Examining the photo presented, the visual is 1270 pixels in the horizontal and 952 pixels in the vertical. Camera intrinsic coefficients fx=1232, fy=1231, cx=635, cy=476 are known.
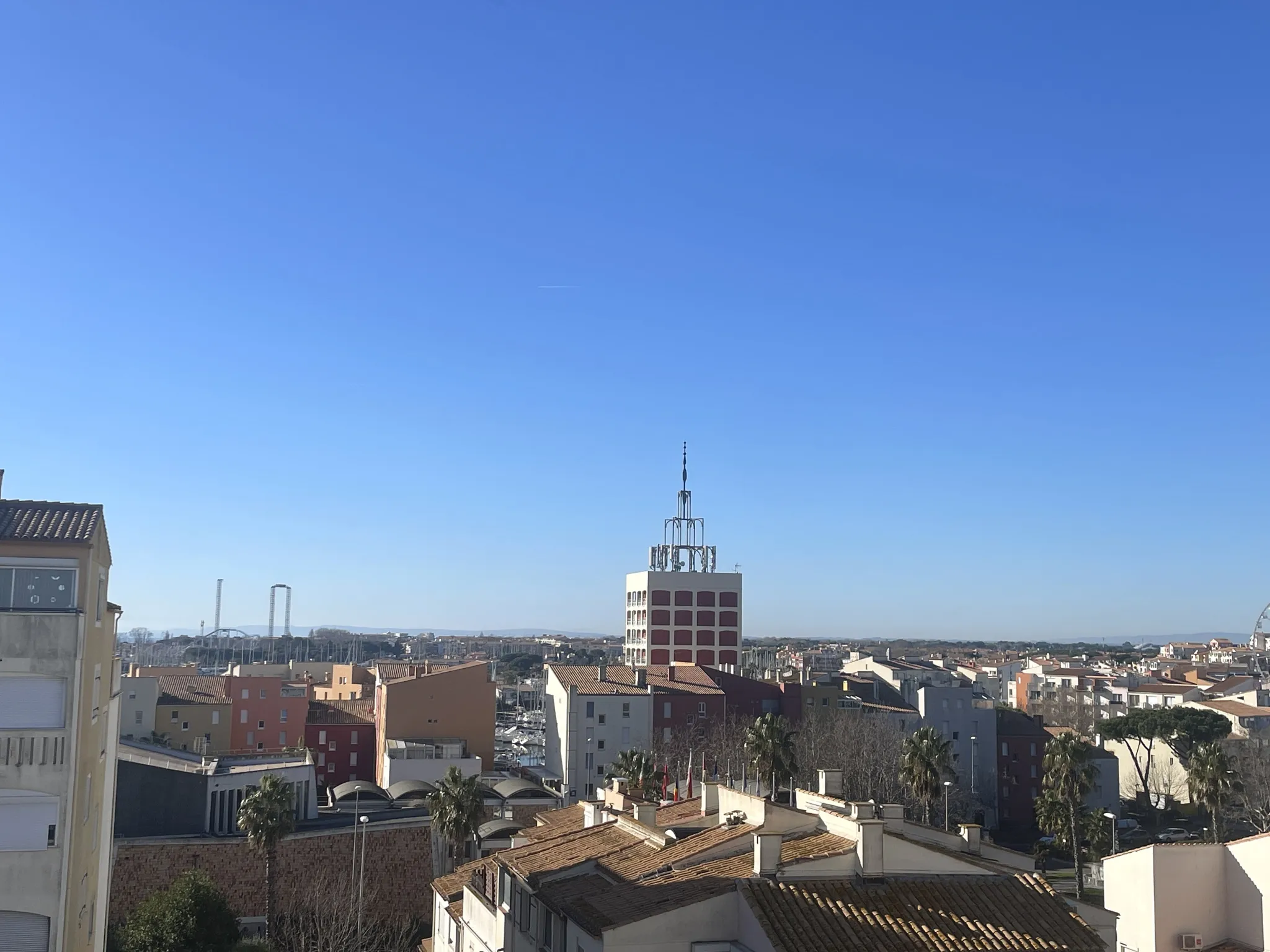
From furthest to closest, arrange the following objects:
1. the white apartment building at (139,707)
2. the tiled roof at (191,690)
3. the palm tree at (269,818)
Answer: the tiled roof at (191,690) → the white apartment building at (139,707) → the palm tree at (269,818)

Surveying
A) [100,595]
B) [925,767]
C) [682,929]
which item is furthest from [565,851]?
[925,767]

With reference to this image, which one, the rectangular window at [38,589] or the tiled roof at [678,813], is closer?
the rectangular window at [38,589]

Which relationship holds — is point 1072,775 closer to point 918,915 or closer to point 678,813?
point 678,813

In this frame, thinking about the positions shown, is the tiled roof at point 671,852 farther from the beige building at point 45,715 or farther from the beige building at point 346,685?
the beige building at point 346,685

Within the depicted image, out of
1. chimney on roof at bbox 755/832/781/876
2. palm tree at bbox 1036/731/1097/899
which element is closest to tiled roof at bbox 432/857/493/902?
chimney on roof at bbox 755/832/781/876

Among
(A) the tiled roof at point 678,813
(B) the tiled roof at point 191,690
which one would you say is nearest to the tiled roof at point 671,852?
(A) the tiled roof at point 678,813

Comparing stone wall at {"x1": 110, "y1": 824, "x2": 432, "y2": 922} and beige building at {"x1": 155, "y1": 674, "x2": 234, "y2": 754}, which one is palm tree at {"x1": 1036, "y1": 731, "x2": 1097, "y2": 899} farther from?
beige building at {"x1": 155, "y1": 674, "x2": 234, "y2": 754}

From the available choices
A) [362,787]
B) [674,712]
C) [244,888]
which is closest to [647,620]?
[674,712]
